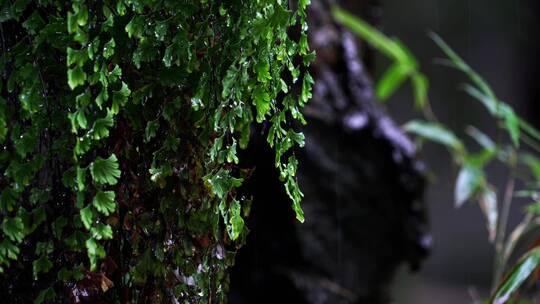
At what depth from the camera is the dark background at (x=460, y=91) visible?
623cm

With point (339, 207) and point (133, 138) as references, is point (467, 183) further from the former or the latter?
point (133, 138)

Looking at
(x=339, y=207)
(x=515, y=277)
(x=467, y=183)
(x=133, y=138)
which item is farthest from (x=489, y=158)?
(x=133, y=138)

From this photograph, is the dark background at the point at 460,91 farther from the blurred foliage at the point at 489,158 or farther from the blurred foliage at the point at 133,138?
the blurred foliage at the point at 133,138

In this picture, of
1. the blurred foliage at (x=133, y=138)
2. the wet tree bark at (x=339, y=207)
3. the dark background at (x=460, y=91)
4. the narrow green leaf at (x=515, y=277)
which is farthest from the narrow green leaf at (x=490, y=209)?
the dark background at (x=460, y=91)

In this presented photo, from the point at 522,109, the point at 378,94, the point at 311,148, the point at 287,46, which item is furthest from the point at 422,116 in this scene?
the point at 287,46

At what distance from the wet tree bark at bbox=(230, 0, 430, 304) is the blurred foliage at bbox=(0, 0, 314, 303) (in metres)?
1.59

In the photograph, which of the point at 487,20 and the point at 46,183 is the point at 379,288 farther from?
the point at 487,20

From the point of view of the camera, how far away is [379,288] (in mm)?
3232

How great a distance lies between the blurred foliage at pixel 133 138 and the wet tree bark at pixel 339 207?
62.6 inches

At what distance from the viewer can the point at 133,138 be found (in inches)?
44.8

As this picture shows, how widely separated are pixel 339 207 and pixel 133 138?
1993 mm

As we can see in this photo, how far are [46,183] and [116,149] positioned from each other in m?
0.13

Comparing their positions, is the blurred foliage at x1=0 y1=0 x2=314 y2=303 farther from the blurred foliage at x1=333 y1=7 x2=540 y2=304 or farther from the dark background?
the dark background

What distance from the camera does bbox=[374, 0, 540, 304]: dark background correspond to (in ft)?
20.4
